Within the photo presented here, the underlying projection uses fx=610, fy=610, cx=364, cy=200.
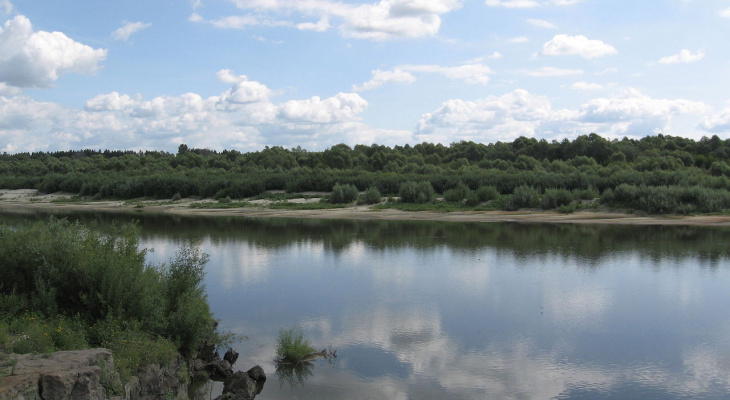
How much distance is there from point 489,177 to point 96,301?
3915cm

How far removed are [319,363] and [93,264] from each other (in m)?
4.24

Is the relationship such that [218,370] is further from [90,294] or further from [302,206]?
[302,206]

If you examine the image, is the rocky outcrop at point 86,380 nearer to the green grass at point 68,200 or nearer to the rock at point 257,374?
the rock at point 257,374

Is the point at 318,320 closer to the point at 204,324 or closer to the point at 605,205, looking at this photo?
the point at 204,324

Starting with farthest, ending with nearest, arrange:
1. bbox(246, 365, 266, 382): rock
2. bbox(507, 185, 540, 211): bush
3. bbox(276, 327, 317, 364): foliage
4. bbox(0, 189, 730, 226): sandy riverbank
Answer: bbox(507, 185, 540, 211): bush, bbox(0, 189, 730, 226): sandy riverbank, bbox(276, 327, 317, 364): foliage, bbox(246, 365, 266, 382): rock

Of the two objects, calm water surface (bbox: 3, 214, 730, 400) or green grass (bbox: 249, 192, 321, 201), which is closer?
calm water surface (bbox: 3, 214, 730, 400)

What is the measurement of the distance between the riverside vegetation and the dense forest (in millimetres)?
32658

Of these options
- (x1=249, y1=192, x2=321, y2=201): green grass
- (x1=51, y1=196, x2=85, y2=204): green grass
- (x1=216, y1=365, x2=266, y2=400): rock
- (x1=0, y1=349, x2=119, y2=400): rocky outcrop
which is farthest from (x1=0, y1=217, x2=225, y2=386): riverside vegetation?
(x1=51, y1=196, x2=85, y2=204): green grass

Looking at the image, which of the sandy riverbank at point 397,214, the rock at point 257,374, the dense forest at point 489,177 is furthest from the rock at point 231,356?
the dense forest at point 489,177

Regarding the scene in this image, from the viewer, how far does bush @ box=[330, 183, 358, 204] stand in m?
46.0

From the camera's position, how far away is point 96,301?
33.0 feet

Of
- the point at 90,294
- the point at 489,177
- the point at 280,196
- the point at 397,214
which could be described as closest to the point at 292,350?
the point at 90,294

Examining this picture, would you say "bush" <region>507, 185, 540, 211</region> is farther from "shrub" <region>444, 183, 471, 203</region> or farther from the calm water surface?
the calm water surface

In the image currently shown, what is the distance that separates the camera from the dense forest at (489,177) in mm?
40281
